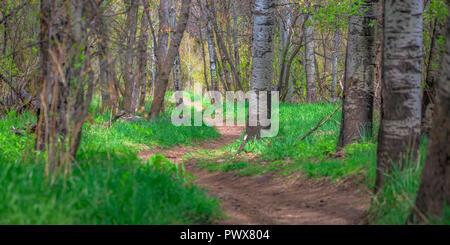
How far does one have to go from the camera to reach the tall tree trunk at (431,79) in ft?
20.0

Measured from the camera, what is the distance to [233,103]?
20.2 m

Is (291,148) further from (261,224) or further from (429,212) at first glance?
(429,212)

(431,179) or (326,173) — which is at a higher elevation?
(431,179)

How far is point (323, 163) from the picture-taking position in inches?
263

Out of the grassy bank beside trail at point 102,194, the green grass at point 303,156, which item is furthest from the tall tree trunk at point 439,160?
the grassy bank beside trail at point 102,194

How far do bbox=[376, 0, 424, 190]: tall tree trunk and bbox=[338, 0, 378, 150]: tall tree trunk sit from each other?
284cm

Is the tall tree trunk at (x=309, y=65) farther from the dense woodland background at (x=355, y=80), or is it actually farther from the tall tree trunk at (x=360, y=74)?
the tall tree trunk at (x=360, y=74)

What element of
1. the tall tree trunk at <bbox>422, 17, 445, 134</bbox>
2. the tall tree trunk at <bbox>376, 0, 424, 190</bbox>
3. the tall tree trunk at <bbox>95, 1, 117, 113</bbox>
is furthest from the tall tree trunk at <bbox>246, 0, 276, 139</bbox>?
the tall tree trunk at <bbox>376, 0, 424, 190</bbox>

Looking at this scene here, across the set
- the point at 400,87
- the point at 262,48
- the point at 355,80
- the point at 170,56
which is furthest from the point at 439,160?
the point at 170,56

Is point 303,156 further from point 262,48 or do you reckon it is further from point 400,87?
point 400,87

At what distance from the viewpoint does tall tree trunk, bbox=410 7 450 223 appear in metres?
3.29

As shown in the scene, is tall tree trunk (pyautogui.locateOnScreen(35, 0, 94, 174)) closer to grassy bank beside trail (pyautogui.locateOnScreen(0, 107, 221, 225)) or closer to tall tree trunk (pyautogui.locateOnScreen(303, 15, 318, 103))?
grassy bank beside trail (pyautogui.locateOnScreen(0, 107, 221, 225))
